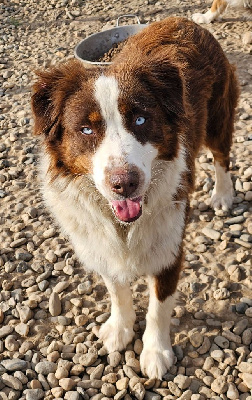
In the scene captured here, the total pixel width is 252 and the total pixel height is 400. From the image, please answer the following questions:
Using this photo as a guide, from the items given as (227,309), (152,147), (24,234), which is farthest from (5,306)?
(152,147)

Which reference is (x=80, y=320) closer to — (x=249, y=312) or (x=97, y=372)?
(x=97, y=372)

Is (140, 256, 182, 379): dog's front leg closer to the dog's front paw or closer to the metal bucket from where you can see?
the metal bucket

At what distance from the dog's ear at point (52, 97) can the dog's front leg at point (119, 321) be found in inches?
43.8

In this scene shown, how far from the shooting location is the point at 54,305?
3.61 m

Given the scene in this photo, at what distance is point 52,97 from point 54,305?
1635 mm

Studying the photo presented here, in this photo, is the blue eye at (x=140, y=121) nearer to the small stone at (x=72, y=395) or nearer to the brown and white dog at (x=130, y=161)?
the brown and white dog at (x=130, y=161)

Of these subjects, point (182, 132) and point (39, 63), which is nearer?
point (182, 132)

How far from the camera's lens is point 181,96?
271 cm

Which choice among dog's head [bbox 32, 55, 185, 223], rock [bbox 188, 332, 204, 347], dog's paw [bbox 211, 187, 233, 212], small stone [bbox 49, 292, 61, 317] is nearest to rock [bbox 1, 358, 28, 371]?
small stone [bbox 49, 292, 61, 317]

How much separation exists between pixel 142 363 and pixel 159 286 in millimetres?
568

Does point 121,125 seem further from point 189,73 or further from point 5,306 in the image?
point 5,306

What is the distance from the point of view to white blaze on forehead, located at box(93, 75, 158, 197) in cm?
236

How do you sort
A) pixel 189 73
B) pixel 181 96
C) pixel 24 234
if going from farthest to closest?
pixel 24 234 → pixel 189 73 → pixel 181 96

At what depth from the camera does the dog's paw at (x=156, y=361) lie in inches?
124
